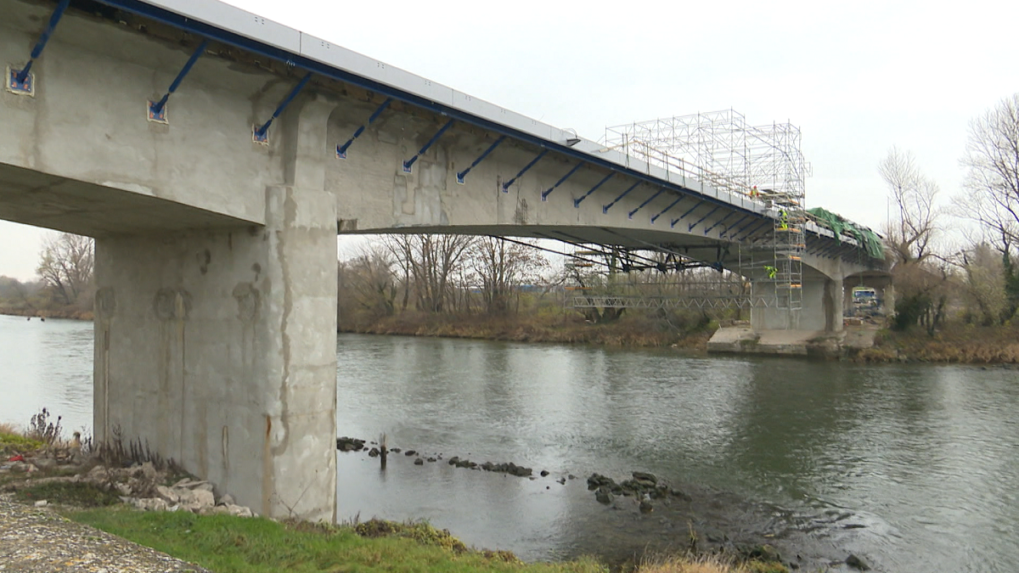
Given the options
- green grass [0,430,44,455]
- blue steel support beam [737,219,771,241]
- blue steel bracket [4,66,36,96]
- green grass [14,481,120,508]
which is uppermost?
blue steel support beam [737,219,771,241]

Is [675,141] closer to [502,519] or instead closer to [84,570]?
[502,519]

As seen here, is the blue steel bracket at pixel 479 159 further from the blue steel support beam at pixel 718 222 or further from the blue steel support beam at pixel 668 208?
the blue steel support beam at pixel 718 222

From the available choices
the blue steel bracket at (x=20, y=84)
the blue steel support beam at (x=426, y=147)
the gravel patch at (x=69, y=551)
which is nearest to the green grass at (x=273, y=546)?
the gravel patch at (x=69, y=551)

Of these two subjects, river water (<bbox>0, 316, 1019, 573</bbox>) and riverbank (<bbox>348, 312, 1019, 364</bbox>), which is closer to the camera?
river water (<bbox>0, 316, 1019, 573</bbox>)

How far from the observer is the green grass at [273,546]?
21.7 ft

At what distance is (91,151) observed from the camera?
725cm

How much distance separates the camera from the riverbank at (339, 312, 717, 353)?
152 feet

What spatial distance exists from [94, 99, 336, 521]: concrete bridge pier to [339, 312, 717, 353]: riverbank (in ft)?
121

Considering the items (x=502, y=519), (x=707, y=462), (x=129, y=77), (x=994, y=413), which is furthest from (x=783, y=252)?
(x=129, y=77)

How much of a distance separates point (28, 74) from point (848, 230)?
3936 cm

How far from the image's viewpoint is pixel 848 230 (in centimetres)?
3788

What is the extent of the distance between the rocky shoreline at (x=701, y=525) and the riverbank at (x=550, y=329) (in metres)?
30.2

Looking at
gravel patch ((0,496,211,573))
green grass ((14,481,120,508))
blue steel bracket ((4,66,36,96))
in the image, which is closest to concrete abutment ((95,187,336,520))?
green grass ((14,481,120,508))

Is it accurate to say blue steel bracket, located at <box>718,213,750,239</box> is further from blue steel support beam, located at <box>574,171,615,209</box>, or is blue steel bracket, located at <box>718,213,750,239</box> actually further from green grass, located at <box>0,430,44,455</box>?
green grass, located at <box>0,430,44,455</box>
